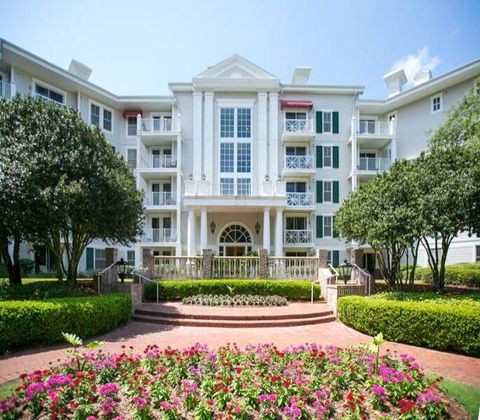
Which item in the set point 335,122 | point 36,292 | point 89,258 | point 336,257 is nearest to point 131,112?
point 89,258

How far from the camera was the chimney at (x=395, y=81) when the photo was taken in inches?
1043

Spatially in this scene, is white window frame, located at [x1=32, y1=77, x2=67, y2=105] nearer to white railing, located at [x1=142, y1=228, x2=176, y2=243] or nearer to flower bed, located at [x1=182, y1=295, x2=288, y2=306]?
white railing, located at [x1=142, y1=228, x2=176, y2=243]

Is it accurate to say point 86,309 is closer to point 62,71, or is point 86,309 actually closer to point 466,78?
point 62,71

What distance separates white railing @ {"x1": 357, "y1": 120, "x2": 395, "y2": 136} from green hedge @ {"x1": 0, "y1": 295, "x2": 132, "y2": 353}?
2284 cm

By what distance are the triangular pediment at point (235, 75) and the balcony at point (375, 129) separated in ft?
26.1

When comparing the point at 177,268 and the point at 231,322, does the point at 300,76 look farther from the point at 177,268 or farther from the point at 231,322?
the point at 231,322

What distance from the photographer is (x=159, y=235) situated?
77.2ft

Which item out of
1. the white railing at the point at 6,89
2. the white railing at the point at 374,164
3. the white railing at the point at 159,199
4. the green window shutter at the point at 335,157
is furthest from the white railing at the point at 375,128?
the white railing at the point at 6,89

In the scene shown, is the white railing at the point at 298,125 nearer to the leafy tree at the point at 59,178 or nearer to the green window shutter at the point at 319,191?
the green window shutter at the point at 319,191

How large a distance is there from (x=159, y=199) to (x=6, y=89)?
11.9 metres

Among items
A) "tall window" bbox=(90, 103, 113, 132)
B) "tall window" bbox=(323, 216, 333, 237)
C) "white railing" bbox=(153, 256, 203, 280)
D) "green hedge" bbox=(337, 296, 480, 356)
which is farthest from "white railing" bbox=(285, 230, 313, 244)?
"tall window" bbox=(90, 103, 113, 132)

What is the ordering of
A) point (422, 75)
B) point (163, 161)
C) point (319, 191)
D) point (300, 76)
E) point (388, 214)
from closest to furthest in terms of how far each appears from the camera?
point (388, 214)
point (163, 161)
point (319, 191)
point (422, 75)
point (300, 76)

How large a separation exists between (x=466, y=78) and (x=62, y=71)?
28179 mm

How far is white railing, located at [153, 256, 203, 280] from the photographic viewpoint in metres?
15.0
